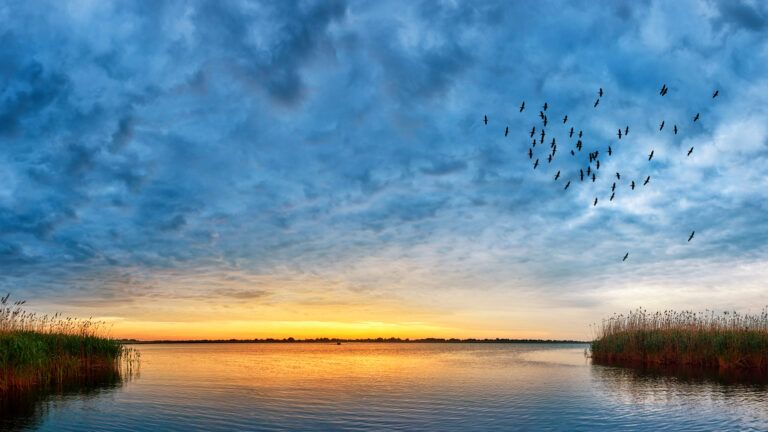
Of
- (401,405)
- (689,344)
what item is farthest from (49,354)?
(689,344)

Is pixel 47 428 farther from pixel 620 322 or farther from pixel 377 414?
pixel 620 322

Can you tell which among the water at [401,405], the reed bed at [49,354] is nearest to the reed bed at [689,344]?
the water at [401,405]

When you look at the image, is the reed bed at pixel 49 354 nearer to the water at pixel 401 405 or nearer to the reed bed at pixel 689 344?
the water at pixel 401 405

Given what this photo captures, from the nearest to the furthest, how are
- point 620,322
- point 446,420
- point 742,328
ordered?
point 446,420 < point 742,328 < point 620,322

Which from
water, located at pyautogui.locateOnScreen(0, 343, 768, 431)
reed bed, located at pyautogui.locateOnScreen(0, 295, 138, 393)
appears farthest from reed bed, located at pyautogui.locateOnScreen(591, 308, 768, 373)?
reed bed, located at pyautogui.locateOnScreen(0, 295, 138, 393)

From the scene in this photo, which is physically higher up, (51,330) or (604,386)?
(51,330)

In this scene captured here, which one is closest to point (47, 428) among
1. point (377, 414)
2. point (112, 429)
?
point (112, 429)

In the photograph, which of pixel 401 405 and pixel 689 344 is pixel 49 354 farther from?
pixel 689 344

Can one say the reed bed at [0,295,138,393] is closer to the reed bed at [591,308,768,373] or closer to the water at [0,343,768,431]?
the water at [0,343,768,431]

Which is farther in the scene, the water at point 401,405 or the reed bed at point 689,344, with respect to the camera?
the reed bed at point 689,344

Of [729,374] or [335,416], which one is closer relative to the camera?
[335,416]

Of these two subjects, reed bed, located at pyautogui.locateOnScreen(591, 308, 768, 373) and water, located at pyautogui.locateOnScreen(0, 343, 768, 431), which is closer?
water, located at pyautogui.locateOnScreen(0, 343, 768, 431)

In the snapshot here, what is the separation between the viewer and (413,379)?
35.0 metres

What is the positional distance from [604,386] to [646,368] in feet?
44.0
